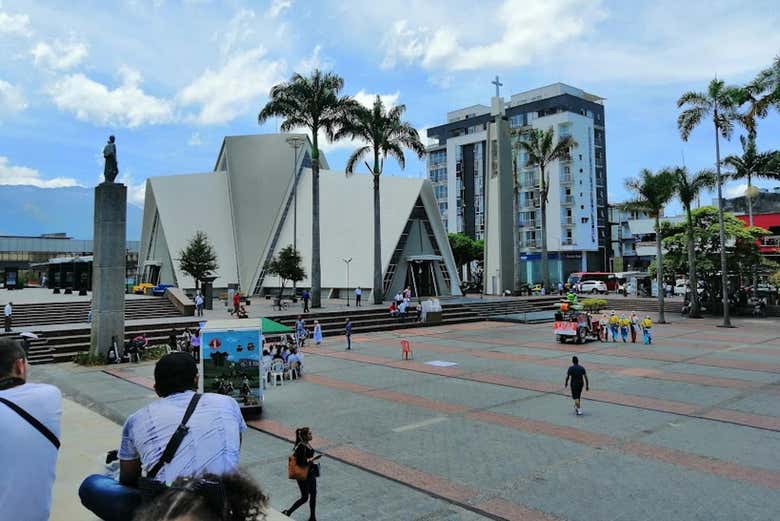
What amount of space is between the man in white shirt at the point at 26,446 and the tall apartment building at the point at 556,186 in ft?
208

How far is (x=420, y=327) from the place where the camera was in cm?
3105

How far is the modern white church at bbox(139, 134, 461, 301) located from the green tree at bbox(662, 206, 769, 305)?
1716 centimetres

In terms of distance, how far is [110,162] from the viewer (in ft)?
64.3

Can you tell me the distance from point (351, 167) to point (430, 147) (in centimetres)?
5299

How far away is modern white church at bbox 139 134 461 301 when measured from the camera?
43.4 m

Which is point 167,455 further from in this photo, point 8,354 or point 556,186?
point 556,186

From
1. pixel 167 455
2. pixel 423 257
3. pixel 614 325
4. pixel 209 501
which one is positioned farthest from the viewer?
pixel 423 257

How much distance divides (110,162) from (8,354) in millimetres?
18630

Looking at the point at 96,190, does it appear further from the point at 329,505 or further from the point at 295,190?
the point at 295,190

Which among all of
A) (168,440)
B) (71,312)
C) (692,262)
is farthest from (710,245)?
(168,440)

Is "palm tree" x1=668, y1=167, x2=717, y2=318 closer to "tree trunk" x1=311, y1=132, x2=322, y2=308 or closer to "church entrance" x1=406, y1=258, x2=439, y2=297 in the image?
"church entrance" x1=406, y1=258, x2=439, y2=297

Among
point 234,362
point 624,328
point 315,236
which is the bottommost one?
point 624,328

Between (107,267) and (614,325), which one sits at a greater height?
(107,267)

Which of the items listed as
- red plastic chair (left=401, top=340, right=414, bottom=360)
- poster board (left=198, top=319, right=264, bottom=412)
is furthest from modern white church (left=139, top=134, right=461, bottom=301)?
poster board (left=198, top=319, right=264, bottom=412)
